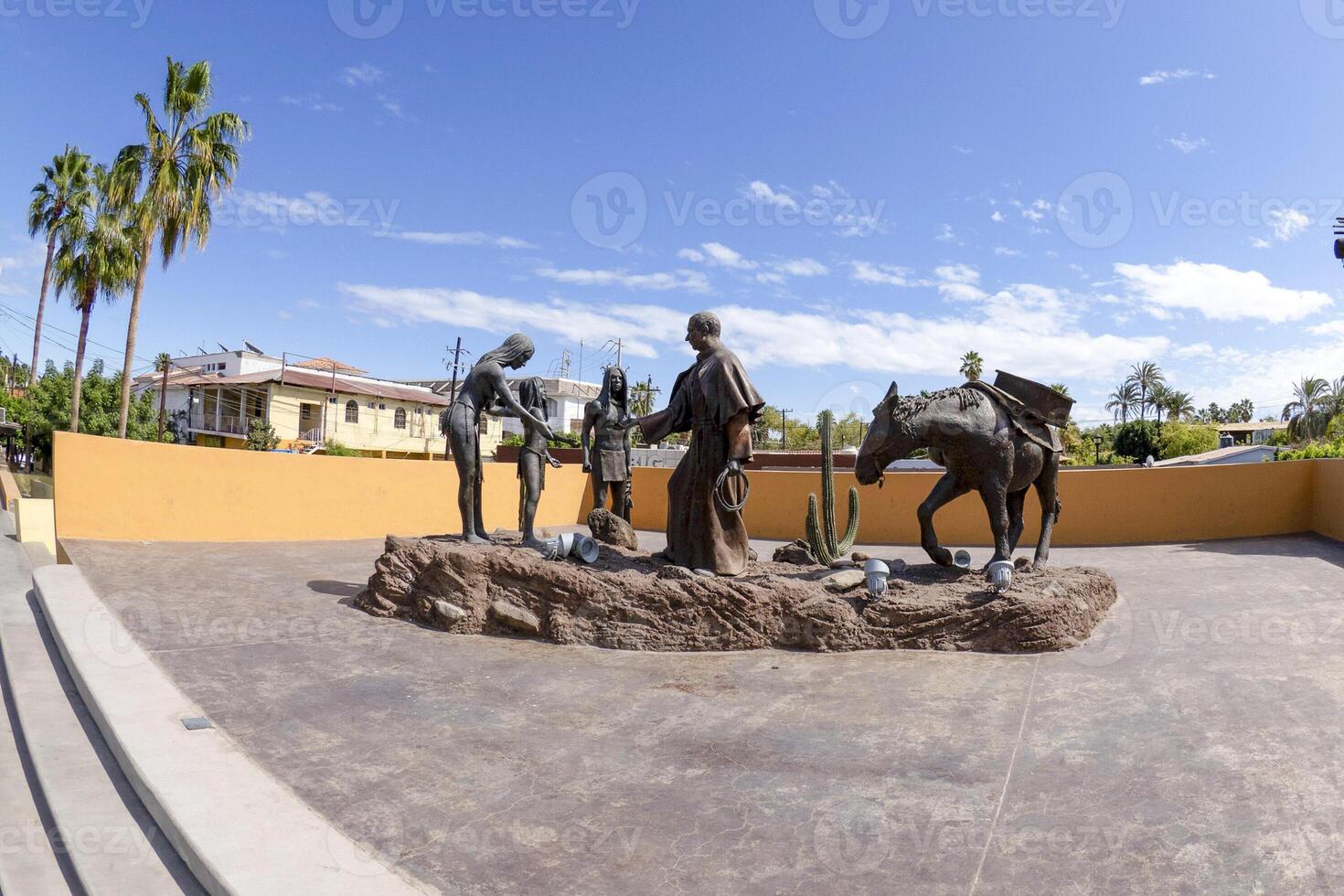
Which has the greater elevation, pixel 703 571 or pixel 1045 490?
pixel 1045 490

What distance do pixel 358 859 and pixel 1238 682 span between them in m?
4.69

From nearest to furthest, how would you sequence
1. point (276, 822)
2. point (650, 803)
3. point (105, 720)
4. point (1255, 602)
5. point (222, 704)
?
1. point (276, 822)
2. point (650, 803)
3. point (105, 720)
4. point (222, 704)
5. point (1255, 602)

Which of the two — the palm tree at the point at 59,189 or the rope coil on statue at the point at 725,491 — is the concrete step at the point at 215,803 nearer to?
the rope coil on statue at the point at 725,491

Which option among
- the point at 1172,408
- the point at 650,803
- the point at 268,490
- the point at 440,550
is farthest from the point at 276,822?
the point at 1172,408

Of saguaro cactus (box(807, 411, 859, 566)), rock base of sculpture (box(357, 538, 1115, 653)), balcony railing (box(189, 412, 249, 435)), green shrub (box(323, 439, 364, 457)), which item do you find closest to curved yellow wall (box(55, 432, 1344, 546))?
saguaro cactus (box(807, 411, 859, 566))

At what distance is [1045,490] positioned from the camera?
7.09 meters

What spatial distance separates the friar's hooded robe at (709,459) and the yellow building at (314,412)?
94.0 ft

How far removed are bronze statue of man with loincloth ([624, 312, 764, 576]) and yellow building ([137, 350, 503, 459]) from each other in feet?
94.0

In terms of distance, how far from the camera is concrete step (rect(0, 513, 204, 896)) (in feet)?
8.76

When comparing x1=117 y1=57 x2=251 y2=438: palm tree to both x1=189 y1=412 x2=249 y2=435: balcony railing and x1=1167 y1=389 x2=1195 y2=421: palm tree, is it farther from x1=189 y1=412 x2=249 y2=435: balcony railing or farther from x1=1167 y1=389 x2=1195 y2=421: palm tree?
x1=1167 y1=389 x2=1195 y2=421: palm tree

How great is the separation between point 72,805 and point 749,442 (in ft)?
14.8

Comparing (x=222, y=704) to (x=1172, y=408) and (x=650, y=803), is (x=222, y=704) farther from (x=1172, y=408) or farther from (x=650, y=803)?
(x=1172, y=408)

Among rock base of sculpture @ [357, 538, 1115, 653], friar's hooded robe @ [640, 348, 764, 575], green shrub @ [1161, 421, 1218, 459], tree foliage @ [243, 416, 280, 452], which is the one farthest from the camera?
green shrub @ [1161, 421, 1218, 459]

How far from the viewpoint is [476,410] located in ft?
24.2
